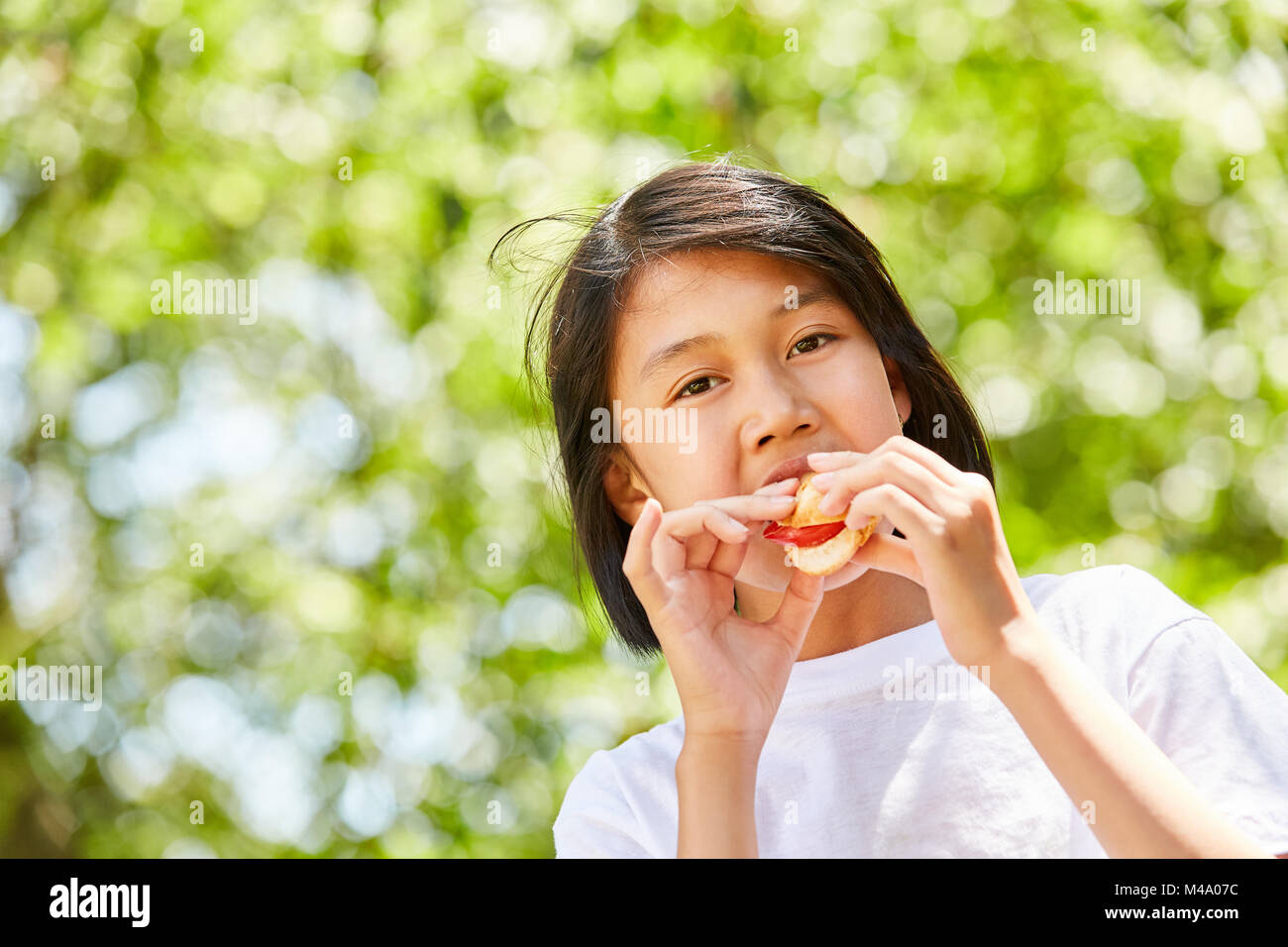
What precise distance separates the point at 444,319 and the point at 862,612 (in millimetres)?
3273

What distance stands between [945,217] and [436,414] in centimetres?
226

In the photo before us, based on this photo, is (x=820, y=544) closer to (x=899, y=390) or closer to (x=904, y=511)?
(x=904, y=511)

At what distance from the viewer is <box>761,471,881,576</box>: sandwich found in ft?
5.21

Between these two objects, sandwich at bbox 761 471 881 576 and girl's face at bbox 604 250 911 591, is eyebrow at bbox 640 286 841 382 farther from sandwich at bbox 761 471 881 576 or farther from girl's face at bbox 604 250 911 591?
sandwich at bbox 761 471 881 576

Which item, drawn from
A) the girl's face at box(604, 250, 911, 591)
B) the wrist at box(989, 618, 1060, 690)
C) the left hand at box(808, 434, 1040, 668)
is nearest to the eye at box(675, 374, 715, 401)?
the girl's face at box(604, 250, 911, 591)

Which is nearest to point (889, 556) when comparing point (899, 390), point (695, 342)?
point (695, 342)

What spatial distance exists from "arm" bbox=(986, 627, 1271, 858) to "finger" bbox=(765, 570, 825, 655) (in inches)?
14.8

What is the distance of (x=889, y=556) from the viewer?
1.63 metres

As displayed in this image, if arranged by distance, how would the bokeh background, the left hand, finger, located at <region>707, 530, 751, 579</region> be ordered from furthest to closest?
the bokeh background → finger, located at <region>707, 530, 751, 579</region> → the left hand
